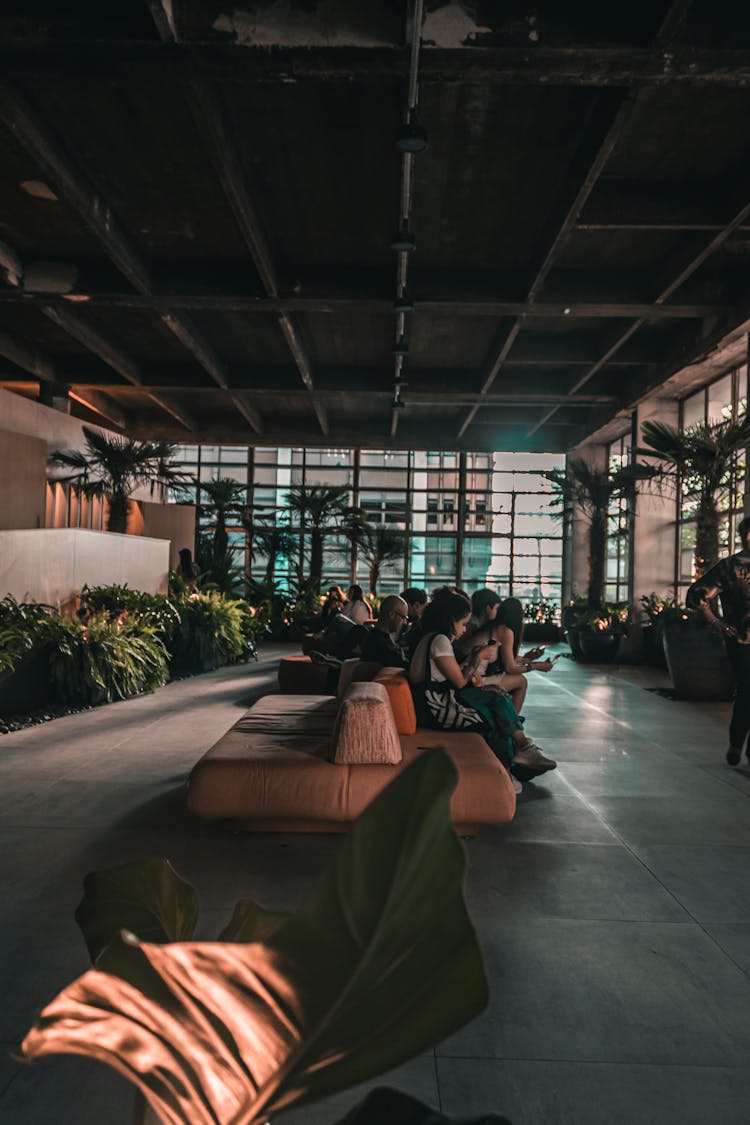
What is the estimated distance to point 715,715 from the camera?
788 cm

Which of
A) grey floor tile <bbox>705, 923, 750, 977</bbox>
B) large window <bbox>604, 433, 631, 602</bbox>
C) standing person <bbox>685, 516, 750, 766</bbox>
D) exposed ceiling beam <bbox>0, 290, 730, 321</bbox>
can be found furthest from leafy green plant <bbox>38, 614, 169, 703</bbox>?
large window <bbox>604, 433, 631, 602</bbox>

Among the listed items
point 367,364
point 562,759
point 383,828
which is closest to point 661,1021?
point 383,828

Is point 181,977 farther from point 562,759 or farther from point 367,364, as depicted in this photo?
point 367,364

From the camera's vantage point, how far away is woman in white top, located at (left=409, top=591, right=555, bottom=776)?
Result: 15.1 ft

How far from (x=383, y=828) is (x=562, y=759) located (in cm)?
556

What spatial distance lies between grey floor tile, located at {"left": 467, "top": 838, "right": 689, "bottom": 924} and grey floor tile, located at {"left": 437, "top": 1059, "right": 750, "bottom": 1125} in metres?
0.91

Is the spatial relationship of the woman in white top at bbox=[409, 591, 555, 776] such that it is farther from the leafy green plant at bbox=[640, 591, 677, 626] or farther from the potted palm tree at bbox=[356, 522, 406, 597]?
the potted palm tree at bbox=[356, 522, 406, 597]

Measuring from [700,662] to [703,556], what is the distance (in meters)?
1.20

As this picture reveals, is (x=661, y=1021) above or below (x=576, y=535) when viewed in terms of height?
below

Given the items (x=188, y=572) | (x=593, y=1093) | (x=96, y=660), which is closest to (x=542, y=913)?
(x=593, y=1093)

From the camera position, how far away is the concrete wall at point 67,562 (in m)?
8.89

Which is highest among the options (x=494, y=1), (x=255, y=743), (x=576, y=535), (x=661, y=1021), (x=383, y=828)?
(x=494, y=1)

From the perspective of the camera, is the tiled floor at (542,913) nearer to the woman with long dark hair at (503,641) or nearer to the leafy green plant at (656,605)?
the woman with long dark hair at (503,641)

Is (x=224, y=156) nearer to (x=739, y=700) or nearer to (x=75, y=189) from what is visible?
(x=75, y=189)
